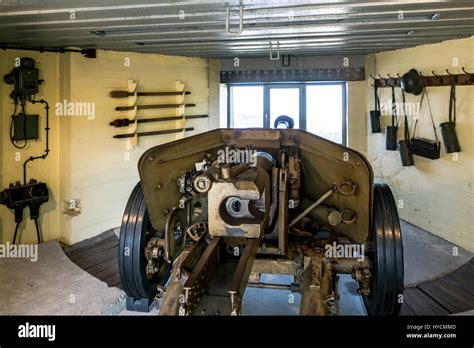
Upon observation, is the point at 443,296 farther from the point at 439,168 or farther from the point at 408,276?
the point at 439,168

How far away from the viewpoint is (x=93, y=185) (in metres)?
5.11

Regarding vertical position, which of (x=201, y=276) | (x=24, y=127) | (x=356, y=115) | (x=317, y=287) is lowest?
(x=317, y=287)

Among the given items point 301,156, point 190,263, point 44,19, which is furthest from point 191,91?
point 190,263

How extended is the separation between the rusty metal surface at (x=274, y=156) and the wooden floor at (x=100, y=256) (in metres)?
1.32

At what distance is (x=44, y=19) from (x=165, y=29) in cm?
104

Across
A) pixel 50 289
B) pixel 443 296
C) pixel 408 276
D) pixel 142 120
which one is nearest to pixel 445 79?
pixel 408 276

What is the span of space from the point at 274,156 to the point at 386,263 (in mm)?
1066

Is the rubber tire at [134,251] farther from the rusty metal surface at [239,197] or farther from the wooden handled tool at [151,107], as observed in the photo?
the wooden handled tool at [151,107]

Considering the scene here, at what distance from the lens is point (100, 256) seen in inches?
175

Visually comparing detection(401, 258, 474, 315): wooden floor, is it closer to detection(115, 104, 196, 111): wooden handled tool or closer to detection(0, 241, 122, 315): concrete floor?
detection(0, 241, 122, 315): concrete floor

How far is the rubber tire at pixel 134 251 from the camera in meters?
3.01

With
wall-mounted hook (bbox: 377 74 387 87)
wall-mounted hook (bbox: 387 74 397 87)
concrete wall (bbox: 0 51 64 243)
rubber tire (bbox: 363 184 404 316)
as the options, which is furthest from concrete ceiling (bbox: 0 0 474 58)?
rubber tire (bbox: 363 184 404 316)

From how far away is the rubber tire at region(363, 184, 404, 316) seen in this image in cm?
270

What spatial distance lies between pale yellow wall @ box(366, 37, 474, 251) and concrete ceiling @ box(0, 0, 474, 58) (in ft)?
1.02
